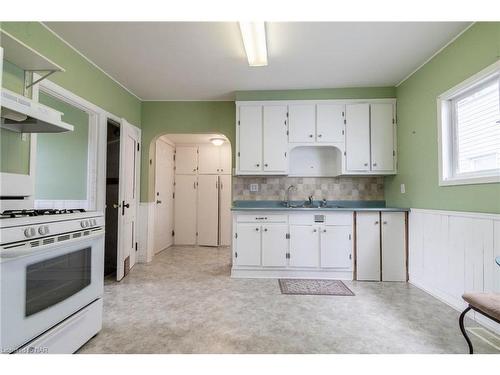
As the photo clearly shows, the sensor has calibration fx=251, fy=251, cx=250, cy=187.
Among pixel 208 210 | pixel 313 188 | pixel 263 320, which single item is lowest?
pixel 263 320

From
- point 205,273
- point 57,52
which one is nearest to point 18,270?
point 57,52

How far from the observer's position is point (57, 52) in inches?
93.2

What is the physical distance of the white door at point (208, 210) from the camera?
5359 mm

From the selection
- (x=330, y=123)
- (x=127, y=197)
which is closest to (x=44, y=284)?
(x=127, y=197)

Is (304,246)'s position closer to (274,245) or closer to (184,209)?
(274,245)

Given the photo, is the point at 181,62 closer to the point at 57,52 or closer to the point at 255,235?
the point at 57,52

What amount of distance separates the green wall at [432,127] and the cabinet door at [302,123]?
44.9 inches

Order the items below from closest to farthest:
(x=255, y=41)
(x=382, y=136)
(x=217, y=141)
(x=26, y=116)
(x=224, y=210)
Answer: (x=26, y=116) → (x=255, y=41) → (x=382, y=136) → (x=217, y=141) → (x=224, y=210)

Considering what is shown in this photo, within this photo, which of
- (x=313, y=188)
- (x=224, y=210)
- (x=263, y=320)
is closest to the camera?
(x=263, y=320)

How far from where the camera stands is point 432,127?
270cm

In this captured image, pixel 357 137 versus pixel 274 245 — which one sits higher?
pixel 357 137

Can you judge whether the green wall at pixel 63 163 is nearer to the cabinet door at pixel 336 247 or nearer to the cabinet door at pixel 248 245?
the cabinet door at pixel 248 245

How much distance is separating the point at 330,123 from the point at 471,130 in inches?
60.0

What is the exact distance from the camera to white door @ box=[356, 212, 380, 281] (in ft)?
10.3
